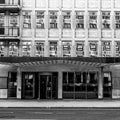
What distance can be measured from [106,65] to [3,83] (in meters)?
10.6

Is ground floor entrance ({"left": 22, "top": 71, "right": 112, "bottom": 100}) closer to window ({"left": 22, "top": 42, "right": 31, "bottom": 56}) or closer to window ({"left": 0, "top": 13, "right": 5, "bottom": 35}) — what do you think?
window ({"left": 22, "top": 42, "right": 31, "bottom": 56})

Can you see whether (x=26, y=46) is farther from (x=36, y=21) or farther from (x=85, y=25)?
(x=85, y=25)

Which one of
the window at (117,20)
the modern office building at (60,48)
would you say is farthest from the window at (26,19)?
the window at (117,20)

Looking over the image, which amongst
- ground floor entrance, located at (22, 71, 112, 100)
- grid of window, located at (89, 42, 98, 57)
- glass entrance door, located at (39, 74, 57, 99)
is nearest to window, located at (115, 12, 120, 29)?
grid of window, located at (89, 42, 98, 57)

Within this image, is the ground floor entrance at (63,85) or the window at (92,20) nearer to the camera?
the ground floor entrance at (63,85)

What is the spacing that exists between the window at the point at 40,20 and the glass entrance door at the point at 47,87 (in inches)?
202

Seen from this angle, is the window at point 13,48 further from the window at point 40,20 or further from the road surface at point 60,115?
the road surface at point 60,115

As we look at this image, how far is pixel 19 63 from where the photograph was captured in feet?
122

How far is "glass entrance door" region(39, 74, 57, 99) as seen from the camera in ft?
131

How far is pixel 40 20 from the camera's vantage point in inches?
1601

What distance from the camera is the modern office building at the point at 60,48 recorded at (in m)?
39.8

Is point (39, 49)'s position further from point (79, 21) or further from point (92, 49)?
point (92, 49)

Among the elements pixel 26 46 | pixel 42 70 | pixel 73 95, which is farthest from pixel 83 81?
pixel 26 46

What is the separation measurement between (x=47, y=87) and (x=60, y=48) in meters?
4.24
